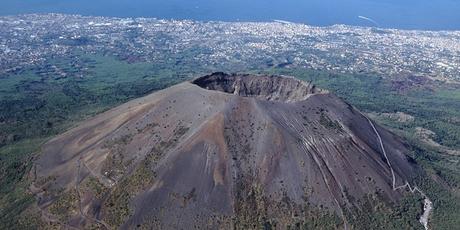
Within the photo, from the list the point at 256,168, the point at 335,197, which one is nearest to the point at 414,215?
the point at 335,197

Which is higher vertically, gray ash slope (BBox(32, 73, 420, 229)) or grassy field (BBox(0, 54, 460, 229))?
gray ash slope (BBox(32, 73, 420, 229))

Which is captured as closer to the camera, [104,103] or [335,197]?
[335,197]

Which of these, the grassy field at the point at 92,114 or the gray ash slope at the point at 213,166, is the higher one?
the gray ash slope at the point at 213,166

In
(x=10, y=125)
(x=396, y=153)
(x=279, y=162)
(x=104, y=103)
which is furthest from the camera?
(x=104, y=103)

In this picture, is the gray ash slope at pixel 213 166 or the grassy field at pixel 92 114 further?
the grassy field at pixel 92 114

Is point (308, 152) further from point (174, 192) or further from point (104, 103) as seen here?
point (104, 103)

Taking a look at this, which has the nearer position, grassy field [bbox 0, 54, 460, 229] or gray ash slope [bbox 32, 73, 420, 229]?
gray ash slope [bbox 32, 73, 420, 229]

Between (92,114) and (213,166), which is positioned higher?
→ (213,166)

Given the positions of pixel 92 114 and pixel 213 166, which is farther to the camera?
pixel 92 114
